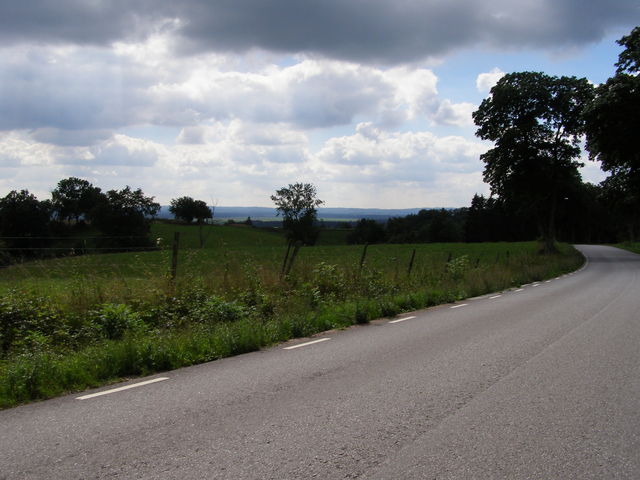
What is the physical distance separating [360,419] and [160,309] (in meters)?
6.47

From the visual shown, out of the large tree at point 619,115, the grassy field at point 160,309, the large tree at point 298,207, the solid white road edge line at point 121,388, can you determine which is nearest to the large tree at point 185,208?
the large tree at point 298,207

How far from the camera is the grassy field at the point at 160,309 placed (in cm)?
700

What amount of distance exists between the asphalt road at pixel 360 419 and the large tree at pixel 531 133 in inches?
1524

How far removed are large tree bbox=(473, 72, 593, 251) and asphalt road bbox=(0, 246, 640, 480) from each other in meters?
38.7

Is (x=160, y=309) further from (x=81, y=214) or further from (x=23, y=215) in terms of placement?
(x=81, y=214)

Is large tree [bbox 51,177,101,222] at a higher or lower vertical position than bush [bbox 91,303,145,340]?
higher

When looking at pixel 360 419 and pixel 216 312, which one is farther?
pixel 216 312

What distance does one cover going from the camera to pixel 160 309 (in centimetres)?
1038

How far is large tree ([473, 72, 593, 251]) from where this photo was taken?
142 ft

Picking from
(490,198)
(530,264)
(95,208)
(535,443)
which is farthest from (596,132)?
(95,208)

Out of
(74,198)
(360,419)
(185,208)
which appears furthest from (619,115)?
(185,208)

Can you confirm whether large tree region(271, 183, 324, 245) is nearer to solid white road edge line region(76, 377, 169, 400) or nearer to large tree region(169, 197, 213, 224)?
large tree region(169, 197, 213, 224)

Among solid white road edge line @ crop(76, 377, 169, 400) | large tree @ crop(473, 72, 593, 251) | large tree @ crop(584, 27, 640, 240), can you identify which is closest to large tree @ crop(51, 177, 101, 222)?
large tree @ crop(473, 72, 593, 251)

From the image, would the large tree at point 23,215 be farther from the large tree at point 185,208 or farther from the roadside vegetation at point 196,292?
the large tree at point 185,208
